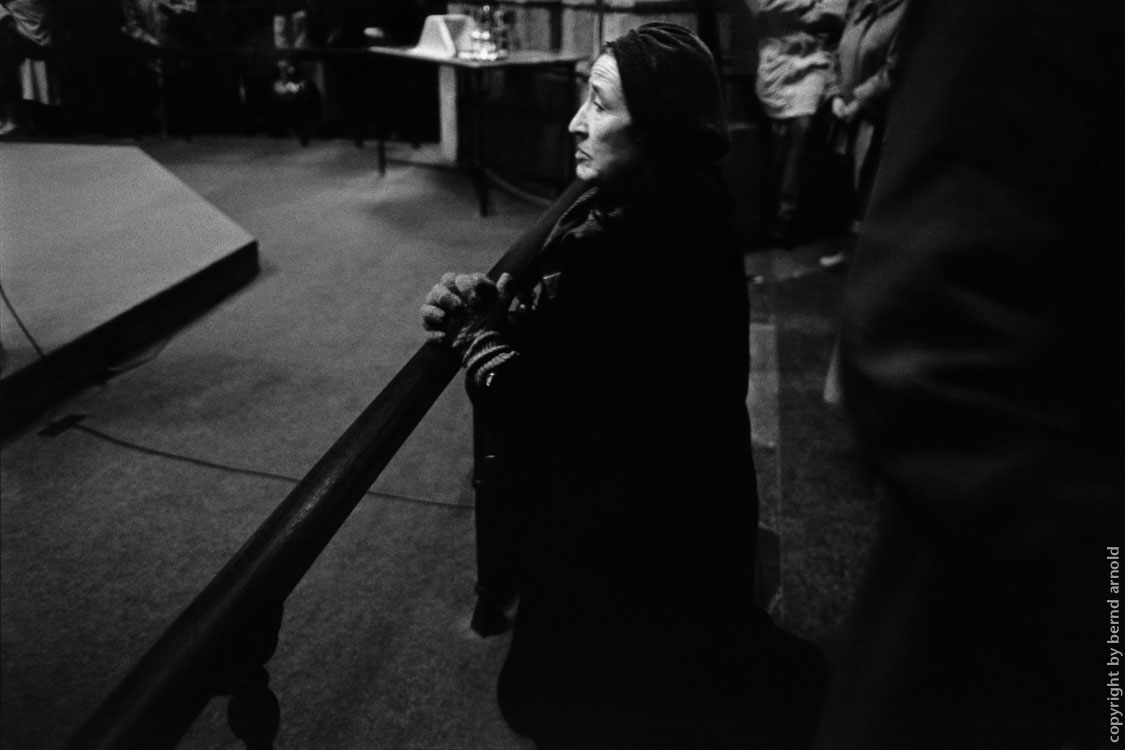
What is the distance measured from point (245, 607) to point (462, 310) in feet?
2.43

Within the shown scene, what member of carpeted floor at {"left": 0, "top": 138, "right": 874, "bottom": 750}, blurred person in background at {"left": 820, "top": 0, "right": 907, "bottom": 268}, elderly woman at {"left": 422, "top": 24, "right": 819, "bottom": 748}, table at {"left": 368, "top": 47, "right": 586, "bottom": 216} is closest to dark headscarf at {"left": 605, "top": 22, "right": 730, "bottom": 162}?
elderly woman at {"left": 422, "top": 24, "right": 819, "bottom": 748}

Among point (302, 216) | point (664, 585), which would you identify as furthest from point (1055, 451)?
point (302, 216)

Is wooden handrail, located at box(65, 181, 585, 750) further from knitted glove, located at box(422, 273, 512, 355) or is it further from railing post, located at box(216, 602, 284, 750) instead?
knitted glove, located at box(422, 273, 512, 355)

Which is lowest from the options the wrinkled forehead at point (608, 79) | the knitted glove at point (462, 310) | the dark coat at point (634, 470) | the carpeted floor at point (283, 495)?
the carpeted floor at point (283, 495)

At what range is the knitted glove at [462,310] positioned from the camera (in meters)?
1.33

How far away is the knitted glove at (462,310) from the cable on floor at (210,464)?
1272 millimetres

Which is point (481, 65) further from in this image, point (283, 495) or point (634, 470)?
point (634, 470)

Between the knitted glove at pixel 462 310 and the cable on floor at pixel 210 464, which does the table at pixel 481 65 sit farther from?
the knitted glove at pixel 462 310

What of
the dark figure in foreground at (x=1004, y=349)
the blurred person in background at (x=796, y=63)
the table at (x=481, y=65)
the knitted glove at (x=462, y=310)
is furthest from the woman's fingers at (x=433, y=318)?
the table at (x=481, y=65)

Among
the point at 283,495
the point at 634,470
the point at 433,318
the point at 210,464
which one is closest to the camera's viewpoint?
the point at 433,318

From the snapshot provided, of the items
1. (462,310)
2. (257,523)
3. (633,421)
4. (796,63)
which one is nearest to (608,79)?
(462,310)

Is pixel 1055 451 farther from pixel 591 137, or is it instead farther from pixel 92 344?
pixel 92 344

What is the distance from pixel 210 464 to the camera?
2.77 meters

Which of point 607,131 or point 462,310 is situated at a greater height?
point 607,131
